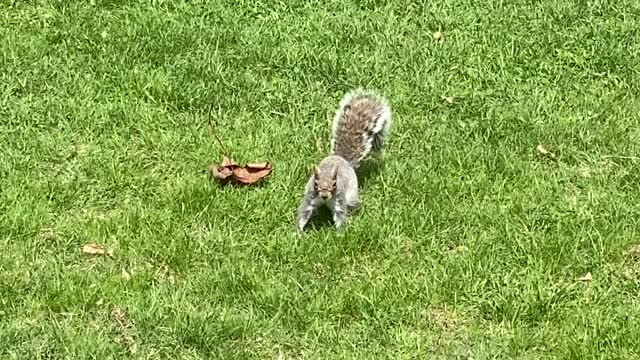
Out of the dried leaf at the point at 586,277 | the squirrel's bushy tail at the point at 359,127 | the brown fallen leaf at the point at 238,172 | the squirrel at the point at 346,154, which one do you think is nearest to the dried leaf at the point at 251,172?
the brown fallen leaf at the point at 238,172

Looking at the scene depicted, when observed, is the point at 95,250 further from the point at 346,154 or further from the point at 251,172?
the point at 346,154

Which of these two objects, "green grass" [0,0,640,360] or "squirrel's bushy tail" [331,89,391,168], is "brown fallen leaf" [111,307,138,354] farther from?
"squirrel's bushy tail" [331,89,391,168]

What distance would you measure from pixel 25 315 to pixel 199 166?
4.45 feet

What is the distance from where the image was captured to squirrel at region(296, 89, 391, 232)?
16.9ft

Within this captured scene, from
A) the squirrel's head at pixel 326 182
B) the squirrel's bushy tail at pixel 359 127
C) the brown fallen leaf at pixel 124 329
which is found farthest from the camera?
the squirrel's bushy tail at pixel 359 127

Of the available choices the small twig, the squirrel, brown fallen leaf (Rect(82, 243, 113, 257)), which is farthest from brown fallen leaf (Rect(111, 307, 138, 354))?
the small twig

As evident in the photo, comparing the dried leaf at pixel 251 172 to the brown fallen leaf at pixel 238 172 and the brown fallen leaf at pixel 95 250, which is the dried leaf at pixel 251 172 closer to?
the brown fallen leaf at pixel 238 172

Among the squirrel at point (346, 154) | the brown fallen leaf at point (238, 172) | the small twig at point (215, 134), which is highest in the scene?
the squirrel at point (346, 154)

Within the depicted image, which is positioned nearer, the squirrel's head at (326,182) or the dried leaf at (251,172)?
the squirrel's head at (326,182)

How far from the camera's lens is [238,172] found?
5.50 metres

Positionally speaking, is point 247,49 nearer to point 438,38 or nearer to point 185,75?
point 185,75

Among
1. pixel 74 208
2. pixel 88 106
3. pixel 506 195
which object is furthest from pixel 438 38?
pixel 74 208

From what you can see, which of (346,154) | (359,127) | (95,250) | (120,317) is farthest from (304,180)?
(120,317)

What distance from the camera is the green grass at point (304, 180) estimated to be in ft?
15.3
